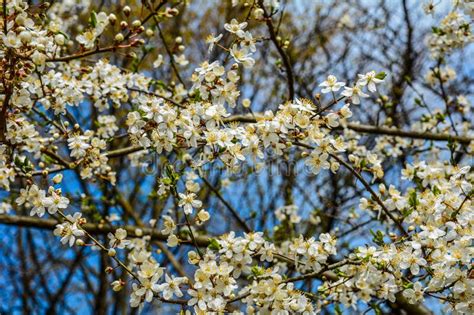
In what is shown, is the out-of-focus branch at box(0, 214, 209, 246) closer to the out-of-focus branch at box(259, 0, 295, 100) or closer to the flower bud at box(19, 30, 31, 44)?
the out-of-focus branch at box(259, 0, 295, 100)

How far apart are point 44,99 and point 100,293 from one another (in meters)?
5.27

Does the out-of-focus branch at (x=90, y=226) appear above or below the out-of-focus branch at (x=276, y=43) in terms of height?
below

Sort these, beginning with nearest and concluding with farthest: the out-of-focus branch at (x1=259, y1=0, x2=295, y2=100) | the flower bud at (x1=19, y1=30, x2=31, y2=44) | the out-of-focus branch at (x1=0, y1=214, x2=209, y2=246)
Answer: the flower bud at (x1=19, y1=30, x2=31, y2=44) < the out-of-focus branch at (x1=259, y1=0, x2=295, y2=100) < the out-of-focus branch at (x1=0, y1=214, x2=209, y2=246)

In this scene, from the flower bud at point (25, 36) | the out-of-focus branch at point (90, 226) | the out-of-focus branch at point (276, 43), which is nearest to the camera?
the flower bud at point (25, 36)

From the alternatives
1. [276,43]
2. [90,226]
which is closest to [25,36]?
[276,43]

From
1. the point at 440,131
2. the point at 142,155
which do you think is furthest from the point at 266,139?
the point at 440,131

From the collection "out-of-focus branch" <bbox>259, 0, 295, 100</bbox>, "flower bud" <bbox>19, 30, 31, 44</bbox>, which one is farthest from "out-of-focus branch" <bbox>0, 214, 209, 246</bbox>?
"flower bud" <bbox>19, 30, 31, 44</bbox>

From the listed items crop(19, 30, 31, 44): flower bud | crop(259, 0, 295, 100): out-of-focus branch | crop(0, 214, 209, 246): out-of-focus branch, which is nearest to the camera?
crop(19, 30, 31, 44): flower bud

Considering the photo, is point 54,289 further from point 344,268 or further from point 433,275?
point 433,275

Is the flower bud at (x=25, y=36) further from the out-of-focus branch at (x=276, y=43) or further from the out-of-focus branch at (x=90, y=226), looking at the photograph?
the out-of-focus branch at (x=90, y=226)

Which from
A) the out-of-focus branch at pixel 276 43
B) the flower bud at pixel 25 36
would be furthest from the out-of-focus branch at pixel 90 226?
the flower bud at pixel 25 36

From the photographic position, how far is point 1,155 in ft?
9.52

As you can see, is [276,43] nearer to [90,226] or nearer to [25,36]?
[25,36]

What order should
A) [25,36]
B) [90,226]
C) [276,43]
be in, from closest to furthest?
[25,36] → [276,43] → [90,226]
